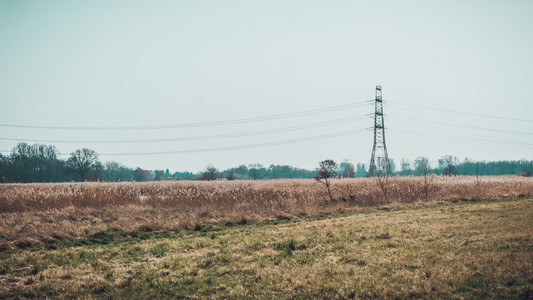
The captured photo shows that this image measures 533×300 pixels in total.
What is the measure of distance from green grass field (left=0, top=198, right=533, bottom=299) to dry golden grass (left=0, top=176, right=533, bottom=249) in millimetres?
1690

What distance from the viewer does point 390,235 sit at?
870 centimetres

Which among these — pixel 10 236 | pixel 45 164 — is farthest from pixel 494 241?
pixel 45 164

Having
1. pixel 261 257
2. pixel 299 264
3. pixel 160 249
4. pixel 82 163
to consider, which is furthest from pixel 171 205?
pixel 82 163

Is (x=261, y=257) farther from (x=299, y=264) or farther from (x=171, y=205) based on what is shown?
(x=171, y=205)

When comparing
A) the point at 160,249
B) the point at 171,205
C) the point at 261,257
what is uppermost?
the point at 171,205

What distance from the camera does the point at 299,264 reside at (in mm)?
6613

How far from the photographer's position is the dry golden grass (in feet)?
36.9

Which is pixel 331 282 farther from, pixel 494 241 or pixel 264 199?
pixel 264 199

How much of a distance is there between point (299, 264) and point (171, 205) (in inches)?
490

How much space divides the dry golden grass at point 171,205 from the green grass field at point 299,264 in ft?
5.55

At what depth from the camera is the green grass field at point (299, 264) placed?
505 cm

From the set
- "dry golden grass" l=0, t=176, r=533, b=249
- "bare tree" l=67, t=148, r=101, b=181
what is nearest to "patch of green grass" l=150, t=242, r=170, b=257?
"dry golden grass" l=0, t=176, r=533, b=249

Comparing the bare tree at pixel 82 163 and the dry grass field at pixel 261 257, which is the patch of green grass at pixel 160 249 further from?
the bare tree at pixel 82 163

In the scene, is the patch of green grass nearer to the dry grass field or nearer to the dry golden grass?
the dry grass field
